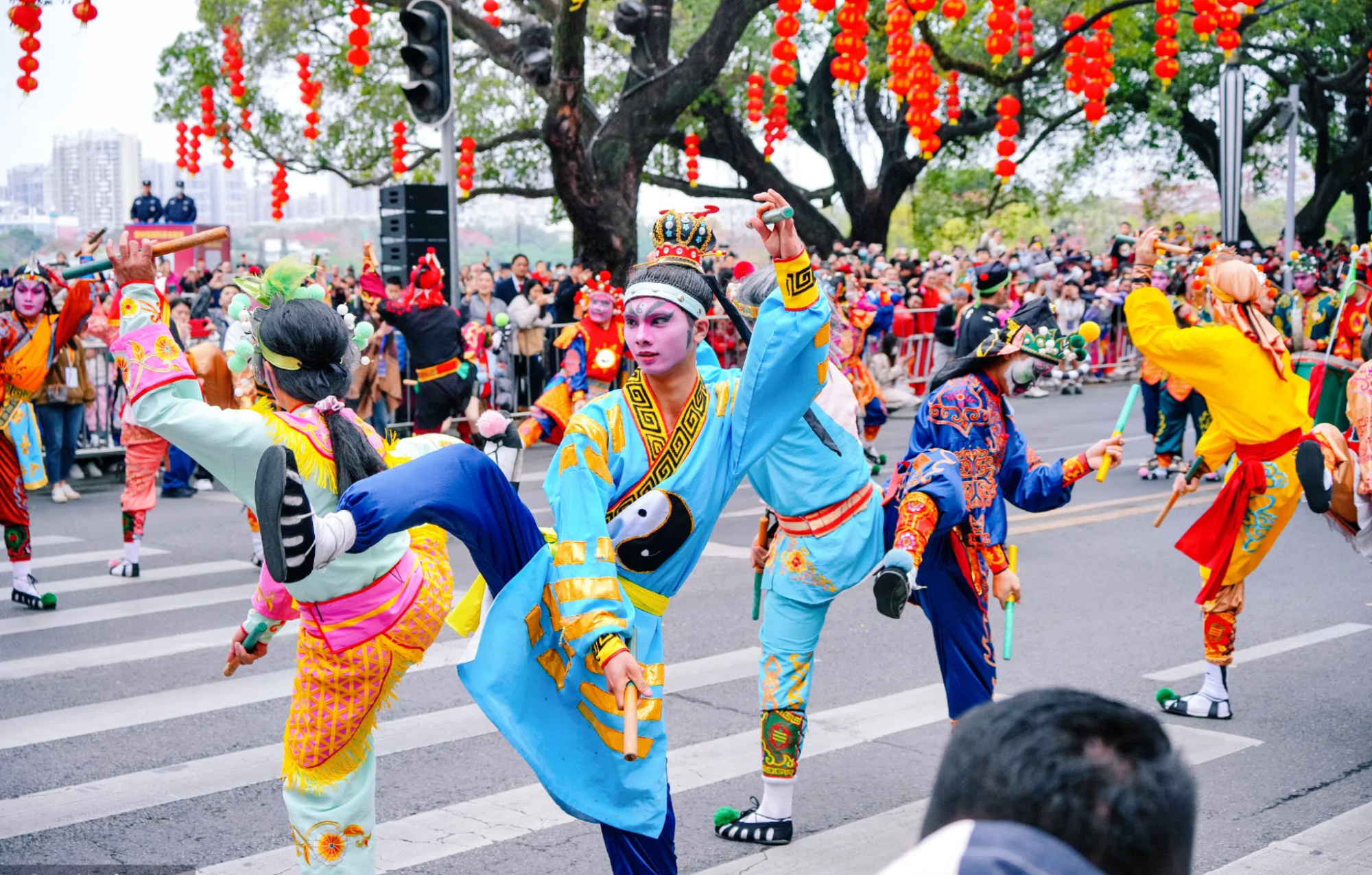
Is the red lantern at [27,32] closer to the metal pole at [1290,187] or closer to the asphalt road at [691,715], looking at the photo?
the asphalt road at [691,715]

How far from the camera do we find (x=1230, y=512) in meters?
5.78

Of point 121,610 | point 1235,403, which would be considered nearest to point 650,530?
point 1235,403

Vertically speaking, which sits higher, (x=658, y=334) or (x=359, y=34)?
(x=359, y=34)

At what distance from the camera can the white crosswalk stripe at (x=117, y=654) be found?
664 cm

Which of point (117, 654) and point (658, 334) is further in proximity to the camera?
point (117, 654)

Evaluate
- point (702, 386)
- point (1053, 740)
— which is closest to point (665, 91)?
point (702, 386)

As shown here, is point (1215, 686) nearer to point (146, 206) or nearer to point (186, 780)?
point (186, 780)

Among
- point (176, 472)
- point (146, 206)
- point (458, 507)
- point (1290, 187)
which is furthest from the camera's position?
point (1290, 187)

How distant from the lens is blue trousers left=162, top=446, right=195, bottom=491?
12211 millimetres

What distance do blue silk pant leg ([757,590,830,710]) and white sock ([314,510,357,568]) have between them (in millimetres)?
2109

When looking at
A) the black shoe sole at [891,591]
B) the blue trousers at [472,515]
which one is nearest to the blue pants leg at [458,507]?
the blue trousers at [472,515]

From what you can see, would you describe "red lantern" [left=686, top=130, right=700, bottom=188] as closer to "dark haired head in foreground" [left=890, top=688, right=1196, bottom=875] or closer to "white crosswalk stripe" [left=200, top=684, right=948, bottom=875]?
"white crosswalk stripe" [left=200, top=684, right=948, bottom=875]

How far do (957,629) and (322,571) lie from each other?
88.1 inches

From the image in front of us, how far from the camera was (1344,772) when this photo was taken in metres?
5.29
